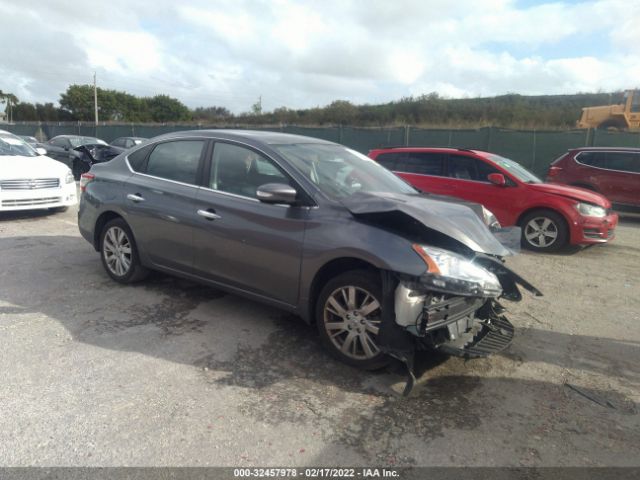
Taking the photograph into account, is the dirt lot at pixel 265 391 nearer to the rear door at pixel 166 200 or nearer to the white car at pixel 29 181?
the rear door at pixel 166 200

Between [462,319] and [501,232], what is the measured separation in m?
1.16

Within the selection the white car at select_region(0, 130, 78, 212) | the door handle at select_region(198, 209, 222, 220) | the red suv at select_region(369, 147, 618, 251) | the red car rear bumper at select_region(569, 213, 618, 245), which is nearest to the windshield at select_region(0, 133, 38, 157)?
the white car at select_region(0, 130, 78, 212)

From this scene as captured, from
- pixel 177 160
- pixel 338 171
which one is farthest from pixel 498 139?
pixel 177 160

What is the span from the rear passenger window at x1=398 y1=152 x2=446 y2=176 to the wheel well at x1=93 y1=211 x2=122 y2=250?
18.1ft

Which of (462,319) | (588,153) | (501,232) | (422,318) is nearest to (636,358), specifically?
(501,232)

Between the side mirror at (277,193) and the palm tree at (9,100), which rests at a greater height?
the palm tree at (9,100)

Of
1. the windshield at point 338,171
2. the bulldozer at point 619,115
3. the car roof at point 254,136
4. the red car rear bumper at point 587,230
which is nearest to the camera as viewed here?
the windshield at point 338,171

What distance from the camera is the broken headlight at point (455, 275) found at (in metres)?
3.17

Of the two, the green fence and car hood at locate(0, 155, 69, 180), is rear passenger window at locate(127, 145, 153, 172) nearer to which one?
car hood at locate(0, 155, 69, 180)

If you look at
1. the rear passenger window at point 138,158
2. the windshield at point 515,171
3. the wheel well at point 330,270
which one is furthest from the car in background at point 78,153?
the wheel well at point 330,270

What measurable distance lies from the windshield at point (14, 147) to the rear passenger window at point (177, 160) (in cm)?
591

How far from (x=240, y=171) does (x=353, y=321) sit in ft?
5.55

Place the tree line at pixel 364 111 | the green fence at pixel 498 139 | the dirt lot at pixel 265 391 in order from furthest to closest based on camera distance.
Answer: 1. the tree line at pixel 364 111
2. the green fence at pixel 498 139
3. the dirt lot at pixel 265 391

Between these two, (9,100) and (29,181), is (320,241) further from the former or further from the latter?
(9,100)
